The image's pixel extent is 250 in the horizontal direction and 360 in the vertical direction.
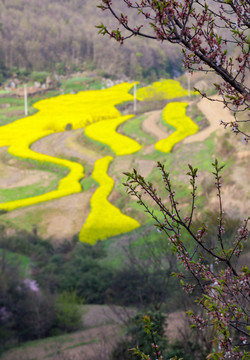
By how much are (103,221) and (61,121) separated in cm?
650

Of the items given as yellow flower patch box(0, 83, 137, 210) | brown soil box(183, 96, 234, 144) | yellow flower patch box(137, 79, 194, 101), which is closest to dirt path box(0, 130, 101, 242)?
yellow flower patch box(0, 83, 137, 210)

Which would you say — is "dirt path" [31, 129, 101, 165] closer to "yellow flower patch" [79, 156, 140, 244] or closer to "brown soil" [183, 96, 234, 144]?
"yellow flower patch" [79, 156, 140, 244]

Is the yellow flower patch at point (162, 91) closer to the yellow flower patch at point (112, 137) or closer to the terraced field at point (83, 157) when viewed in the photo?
the terraced field at point (83, 157)

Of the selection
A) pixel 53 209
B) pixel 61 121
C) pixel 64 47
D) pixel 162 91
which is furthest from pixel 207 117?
pixel 64 47

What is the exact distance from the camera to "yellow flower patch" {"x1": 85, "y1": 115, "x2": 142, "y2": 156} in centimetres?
2011

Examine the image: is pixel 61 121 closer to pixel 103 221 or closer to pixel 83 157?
pixel 83 157

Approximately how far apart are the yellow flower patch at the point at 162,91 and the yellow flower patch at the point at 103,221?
7668mm

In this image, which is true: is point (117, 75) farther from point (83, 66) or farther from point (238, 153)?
point (238, 153)

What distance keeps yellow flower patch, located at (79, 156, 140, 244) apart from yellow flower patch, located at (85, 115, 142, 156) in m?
2.58

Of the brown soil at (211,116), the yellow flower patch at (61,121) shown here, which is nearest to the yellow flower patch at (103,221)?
the yellow flower patch at (61,121)

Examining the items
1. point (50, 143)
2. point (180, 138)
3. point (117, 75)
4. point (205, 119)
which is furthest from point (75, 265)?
point (117, 75)

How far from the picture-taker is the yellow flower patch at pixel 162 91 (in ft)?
78.7

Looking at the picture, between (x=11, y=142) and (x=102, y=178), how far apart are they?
4231 mm

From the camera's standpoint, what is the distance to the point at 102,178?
18.4 m
